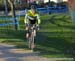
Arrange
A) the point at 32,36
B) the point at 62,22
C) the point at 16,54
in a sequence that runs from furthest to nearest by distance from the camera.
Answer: the point at 62,22
the point at 32,36
the point at 16,54

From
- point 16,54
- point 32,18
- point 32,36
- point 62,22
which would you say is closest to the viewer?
point 16,54

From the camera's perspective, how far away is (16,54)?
13.6m

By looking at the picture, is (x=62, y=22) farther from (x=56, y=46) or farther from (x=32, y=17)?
(x=32, y=17)

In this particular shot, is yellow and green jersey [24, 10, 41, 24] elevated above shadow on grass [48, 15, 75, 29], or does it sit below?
above

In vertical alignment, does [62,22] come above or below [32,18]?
below

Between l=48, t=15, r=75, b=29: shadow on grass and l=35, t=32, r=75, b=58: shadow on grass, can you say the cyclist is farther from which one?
l=48, t=15, r=75, b=29: shadow on grass

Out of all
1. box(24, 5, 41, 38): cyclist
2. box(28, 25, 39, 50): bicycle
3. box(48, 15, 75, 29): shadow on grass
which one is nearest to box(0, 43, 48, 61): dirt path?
box(28, 25, 39, 50): bicycle

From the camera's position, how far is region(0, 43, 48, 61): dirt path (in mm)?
12447

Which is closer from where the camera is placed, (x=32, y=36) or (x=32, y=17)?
(x=32, y=17)

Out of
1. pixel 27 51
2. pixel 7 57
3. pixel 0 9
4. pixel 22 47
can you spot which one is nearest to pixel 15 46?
pixel 22 47

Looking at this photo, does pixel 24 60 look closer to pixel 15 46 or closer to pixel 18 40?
pixel 15 46

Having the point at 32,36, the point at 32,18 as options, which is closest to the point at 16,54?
the point at 32,36

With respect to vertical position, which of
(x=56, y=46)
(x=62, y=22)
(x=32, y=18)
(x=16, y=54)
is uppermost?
(x=32, y=18)

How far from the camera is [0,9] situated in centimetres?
5197
